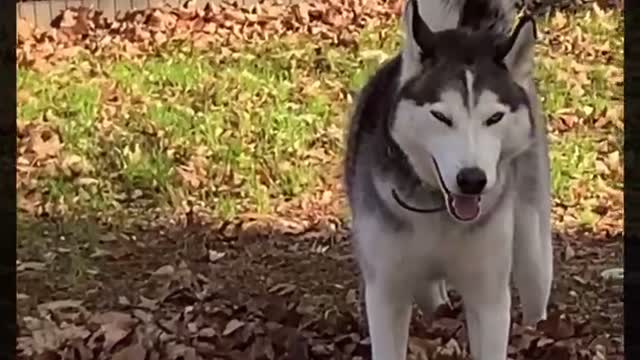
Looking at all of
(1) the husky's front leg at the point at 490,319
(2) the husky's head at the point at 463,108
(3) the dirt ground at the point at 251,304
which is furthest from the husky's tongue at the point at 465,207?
(3) the dirt ground at the point at 251,304

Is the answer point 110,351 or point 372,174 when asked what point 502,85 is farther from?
point 110,351

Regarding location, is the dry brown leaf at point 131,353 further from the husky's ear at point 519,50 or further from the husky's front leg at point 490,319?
the husky's ear at point 519,50

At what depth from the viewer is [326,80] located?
10.9 ft

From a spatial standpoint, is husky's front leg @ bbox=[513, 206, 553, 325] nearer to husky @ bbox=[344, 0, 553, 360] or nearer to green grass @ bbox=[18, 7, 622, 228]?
husky @ bbox=[344, 0, 553, 360]

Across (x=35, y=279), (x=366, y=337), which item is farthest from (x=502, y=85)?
(x=35, y=279)

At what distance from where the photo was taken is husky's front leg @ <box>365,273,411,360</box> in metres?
2.76

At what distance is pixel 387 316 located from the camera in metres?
2.79

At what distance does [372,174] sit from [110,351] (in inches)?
32.0

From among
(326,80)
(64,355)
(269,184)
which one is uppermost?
(326,80)

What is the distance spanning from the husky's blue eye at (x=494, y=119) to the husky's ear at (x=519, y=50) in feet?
0.31

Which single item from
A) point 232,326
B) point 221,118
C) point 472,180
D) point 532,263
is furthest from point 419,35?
point 221,118

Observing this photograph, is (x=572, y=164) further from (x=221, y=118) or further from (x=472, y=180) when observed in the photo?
(x=472, y=180)

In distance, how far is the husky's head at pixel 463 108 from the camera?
2.43m

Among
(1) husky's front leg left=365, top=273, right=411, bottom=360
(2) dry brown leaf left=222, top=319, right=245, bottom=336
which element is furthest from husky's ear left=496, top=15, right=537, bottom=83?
(2) dry brown leaf left=222, top=319, right=245, bottom=336
